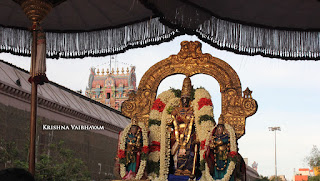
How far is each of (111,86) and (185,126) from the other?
39.3 metres

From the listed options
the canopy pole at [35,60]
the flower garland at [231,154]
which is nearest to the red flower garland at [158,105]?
the flower garland at [231,154]

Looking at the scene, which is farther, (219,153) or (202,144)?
(202,144)

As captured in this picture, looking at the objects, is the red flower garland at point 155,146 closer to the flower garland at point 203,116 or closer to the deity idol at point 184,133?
the deity idol at point 184,133

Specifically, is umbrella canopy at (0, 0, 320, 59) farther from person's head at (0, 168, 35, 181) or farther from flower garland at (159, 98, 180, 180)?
person's head at (0, 168, 35, 181)

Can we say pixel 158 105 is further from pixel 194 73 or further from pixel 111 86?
pixel 111 86

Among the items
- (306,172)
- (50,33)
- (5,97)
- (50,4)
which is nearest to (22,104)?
(5,97)

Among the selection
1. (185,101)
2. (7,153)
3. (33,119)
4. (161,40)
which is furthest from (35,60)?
(7,153)

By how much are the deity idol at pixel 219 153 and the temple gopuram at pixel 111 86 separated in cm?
3884

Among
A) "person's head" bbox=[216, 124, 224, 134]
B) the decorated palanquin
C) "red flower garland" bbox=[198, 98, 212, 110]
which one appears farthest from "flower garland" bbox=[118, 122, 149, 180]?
"person's head" bbox=[216, 124, 224, 134]

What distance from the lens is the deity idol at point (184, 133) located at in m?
7.59

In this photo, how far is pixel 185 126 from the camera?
7.78 m

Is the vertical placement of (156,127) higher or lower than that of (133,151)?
higher

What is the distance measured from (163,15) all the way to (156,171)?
128 inches

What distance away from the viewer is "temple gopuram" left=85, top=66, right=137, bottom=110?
46.6 meters
